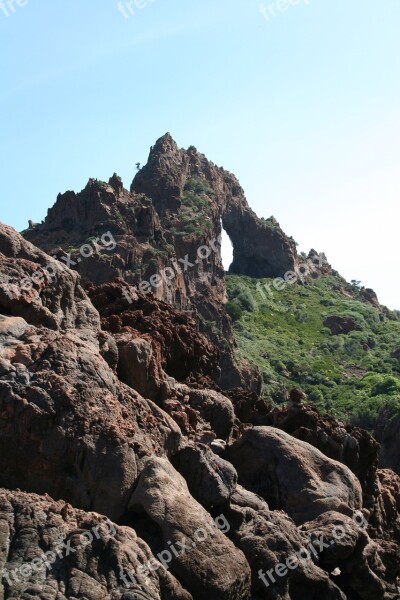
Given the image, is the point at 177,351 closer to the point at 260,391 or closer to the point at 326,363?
the point at 260,391

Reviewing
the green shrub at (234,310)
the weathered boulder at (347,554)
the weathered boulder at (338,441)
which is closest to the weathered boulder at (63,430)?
the weathered boulder at (347,554)

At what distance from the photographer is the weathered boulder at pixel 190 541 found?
17781 mm

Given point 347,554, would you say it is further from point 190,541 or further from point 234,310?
point 234,310

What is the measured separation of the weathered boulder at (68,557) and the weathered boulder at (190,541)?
1.23 meters

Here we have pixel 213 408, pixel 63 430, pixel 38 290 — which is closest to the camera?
pixel 63 430

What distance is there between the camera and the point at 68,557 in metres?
15.5

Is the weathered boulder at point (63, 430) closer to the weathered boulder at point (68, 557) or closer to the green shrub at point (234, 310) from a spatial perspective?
the weathered boulder at point (68, 557)

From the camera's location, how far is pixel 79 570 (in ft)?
50.5

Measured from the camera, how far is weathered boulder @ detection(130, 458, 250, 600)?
1778 cm

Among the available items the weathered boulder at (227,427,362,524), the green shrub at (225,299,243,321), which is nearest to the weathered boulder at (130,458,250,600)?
the weathered boulder at (227,427,362,524)

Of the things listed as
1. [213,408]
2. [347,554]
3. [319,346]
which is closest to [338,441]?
[213,408]

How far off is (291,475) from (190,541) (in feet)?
24.2

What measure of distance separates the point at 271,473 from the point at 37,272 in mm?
7251

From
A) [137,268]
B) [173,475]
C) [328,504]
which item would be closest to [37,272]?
[173,475]
